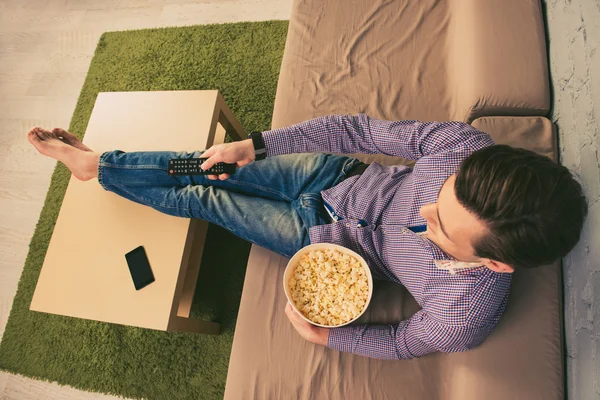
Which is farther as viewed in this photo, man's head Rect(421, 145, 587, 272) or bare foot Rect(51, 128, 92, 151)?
bare foot Rect(51, 128, 92, 151)

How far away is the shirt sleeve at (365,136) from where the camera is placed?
44.0 inches

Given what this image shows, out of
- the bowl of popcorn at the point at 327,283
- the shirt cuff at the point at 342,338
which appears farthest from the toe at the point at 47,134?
the shirt cuff at the point at 342,338

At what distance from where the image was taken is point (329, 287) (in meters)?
1.14

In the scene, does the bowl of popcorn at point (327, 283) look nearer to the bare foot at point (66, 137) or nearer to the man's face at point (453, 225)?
the man's face at point (453, 225)

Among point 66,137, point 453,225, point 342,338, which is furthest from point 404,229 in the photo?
point 66,137

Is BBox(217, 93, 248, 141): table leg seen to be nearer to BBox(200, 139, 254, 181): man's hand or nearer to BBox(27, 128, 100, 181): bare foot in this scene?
BBox(200, 139, 254, 181): man's hand

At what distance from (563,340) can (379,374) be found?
21.4 inches

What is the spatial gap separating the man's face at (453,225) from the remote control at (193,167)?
692mm

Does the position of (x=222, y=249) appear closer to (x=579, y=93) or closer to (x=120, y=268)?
(x=120, y=268)

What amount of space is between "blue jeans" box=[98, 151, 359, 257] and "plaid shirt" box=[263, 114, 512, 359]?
3.3 inches

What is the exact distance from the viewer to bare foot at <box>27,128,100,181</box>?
1.49 m

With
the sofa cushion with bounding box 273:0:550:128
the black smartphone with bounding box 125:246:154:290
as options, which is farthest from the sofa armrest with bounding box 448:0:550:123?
the black smartphone with bounding box 125:246:154:290

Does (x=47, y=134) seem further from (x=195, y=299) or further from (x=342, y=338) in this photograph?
(x=342, y=338)

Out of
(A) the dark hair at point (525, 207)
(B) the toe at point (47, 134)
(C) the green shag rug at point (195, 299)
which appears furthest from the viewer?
(C) the green shag rug at point (195, 299)
